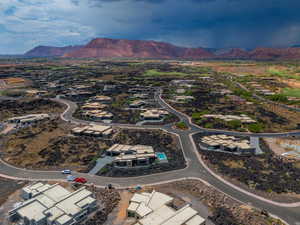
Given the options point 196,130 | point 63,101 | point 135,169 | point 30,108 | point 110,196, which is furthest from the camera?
point 63,101

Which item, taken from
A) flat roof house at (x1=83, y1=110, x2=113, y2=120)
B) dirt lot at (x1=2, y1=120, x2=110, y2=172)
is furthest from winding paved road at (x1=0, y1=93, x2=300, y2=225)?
Answer: flat roof house at (x1=83, y1=110, x2=113, y2=120)

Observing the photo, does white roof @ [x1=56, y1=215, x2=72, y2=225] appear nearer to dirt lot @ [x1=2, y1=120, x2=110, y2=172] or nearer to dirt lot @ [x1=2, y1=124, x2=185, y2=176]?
dirt lot @ [x1=2, y1=124, x2=185, y2=176]

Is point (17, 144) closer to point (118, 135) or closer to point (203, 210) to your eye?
point (118, 135)

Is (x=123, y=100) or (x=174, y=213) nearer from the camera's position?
(x=174, y=213)

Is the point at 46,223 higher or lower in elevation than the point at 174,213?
lower

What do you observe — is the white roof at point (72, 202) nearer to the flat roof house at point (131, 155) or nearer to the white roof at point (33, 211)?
the white roof at point (33, 211)

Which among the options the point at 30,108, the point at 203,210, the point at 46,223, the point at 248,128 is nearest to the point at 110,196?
the point at 46,223
